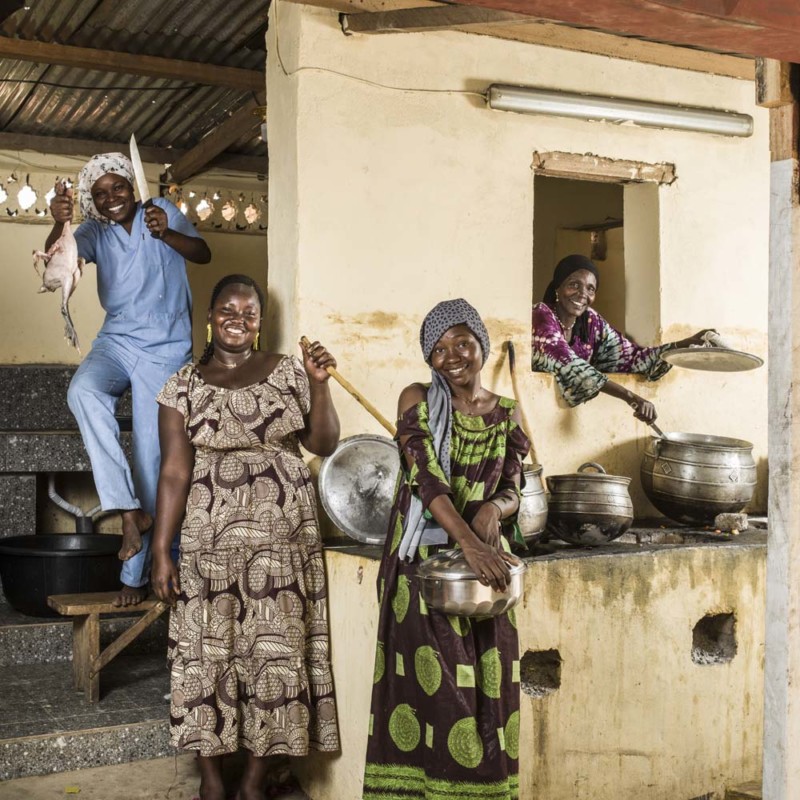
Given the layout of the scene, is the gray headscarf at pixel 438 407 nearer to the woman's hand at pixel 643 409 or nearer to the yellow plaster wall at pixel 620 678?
the yellow plaster wall at pixel 620 678

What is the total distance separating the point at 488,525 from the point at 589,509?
1214 mm

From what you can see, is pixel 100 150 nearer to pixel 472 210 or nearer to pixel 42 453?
pixel 42 453

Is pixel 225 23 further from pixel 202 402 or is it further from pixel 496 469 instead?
pixel 496 469

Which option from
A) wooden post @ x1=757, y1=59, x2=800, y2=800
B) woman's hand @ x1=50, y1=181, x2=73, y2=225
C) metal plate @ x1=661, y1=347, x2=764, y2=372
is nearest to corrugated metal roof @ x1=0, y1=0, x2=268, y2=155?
woman's hand @ x1=50, y1=181, x2=73, y2=225

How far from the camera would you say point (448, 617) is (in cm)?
393

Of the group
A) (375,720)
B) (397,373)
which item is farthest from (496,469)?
(397,373)

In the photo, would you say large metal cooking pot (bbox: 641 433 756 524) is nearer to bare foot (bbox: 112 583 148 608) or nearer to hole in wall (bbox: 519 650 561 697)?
hole in wall (bbox: 519 650 561 697)

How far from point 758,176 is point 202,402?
3635mm

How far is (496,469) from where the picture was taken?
13.3 ft

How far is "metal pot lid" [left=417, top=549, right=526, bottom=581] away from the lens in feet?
12.2

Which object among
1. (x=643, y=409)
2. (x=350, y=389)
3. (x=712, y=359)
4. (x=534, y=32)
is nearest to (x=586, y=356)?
(x=643, y=409)

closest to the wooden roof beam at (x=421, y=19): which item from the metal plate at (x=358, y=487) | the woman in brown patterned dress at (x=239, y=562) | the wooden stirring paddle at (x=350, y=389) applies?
the woman in brown patterned dress at (x=239, y=562)

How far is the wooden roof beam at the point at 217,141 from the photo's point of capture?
25.5 feet

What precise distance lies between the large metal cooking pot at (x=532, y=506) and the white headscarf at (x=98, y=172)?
2286 millimetres
